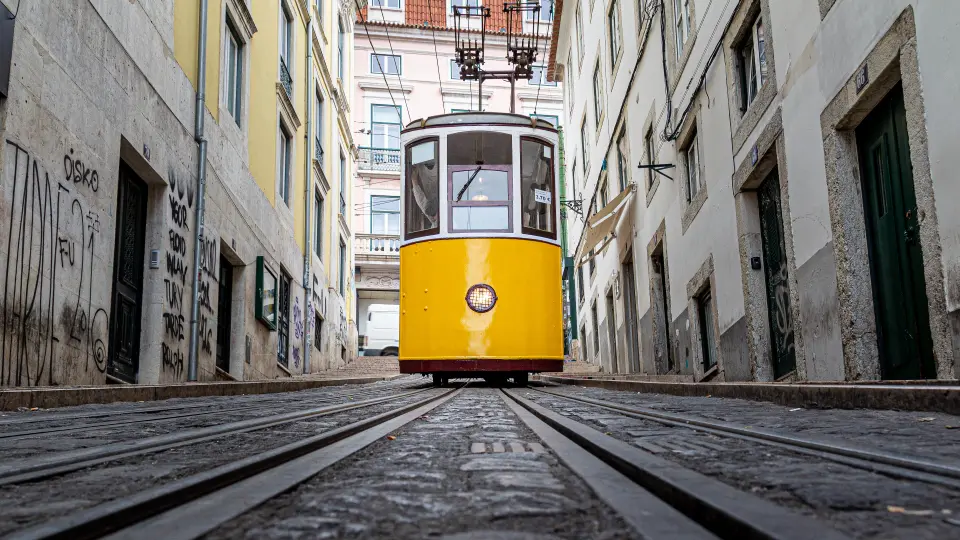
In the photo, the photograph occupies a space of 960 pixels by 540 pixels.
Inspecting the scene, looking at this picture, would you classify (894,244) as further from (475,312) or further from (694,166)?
(694,166)

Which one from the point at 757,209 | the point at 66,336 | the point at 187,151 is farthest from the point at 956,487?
the point at 187,151

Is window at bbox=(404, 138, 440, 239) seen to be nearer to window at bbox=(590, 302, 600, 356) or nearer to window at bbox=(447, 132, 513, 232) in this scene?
window at bbox=(447, 132, 513, 232)

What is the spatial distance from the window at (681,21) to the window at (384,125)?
68.5 feet

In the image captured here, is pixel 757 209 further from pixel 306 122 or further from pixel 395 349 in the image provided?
pixel 395 349

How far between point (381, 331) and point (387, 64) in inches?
422

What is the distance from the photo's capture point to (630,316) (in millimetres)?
15398

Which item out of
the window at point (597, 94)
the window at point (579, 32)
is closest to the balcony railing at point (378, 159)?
the window at point (579, 32)

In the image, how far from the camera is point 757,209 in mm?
8078

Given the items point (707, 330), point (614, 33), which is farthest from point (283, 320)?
point (614, 33)

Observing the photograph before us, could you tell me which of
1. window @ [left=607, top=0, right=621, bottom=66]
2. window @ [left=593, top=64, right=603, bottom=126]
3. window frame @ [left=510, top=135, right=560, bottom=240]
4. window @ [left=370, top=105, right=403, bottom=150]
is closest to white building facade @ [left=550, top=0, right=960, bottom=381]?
window @ [left=607, top=0, right=621, bottom=66]

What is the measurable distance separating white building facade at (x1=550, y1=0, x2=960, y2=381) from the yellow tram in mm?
1978

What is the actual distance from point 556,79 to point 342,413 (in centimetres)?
2421

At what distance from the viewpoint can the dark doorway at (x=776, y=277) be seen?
7379mm

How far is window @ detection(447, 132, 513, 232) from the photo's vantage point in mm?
9703
